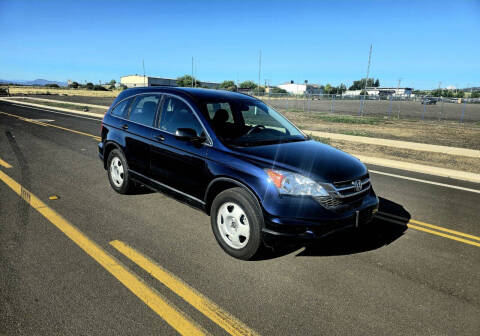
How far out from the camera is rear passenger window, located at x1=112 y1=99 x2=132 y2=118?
17.5 feet

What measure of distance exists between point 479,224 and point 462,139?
483 inches

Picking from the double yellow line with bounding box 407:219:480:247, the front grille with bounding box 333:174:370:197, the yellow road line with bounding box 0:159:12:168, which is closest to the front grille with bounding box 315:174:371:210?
the front grille with bounding box 333:174:370:197

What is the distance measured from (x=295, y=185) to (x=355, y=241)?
4.93 ft

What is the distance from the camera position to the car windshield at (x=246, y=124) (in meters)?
3.96

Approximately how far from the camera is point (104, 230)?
4078mm

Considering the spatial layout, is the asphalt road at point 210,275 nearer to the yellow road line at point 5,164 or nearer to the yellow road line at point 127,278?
the yellow road line at point 127,278

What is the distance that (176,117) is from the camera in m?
4.39

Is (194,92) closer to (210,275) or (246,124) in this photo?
(246,124)

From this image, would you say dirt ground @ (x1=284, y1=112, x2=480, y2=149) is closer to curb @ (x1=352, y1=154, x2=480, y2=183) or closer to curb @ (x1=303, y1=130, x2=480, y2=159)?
curb @ (x1=303, y1=130, x2=480, y2=159)

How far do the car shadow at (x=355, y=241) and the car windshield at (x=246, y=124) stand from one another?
4.25 feet

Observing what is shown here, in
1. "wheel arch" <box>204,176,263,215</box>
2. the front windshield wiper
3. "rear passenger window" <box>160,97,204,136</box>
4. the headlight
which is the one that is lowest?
"wheel arch" <box>204,176,263,215</box>

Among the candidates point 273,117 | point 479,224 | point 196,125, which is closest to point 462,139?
point 479,224

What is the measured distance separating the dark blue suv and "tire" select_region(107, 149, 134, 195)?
0.13 ft

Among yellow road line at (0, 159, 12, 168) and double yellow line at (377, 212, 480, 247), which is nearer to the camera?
double yellow line at (377, 212, 480, 247)
